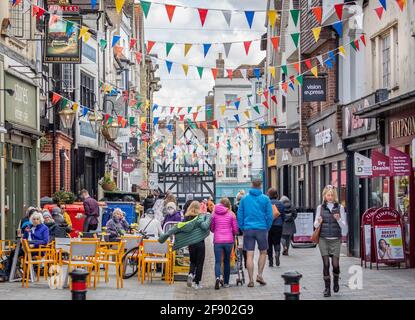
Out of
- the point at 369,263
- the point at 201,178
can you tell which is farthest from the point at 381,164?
the point at 201,178

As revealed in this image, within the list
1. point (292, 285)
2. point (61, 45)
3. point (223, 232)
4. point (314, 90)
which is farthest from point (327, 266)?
point (314, 90)

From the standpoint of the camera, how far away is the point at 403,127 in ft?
70.6

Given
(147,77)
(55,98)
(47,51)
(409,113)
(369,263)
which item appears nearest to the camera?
(409,113)

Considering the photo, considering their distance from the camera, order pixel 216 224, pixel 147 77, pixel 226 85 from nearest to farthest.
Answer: pixel 216 224, pixel 147 77, pixel 226 85

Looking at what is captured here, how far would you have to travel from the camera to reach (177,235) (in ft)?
60.0

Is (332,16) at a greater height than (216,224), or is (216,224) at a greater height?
(332,16)

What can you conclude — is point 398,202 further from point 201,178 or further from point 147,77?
point 147,77

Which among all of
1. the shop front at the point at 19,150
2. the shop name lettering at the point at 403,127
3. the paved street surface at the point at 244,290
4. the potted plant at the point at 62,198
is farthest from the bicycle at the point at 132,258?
the potted plant at the point at 62,198

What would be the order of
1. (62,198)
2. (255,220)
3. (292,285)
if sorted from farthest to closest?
(62,198), (255,220), (292,285)

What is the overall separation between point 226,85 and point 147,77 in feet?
57.9

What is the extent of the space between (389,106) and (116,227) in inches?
268

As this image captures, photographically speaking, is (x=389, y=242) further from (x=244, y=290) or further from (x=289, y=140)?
(x=289, y=140)

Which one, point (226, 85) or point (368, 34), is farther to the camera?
point (226, 85)

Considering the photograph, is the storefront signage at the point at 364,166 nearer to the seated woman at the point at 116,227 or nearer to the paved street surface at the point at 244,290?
the paved street surface at the point at 244,290
